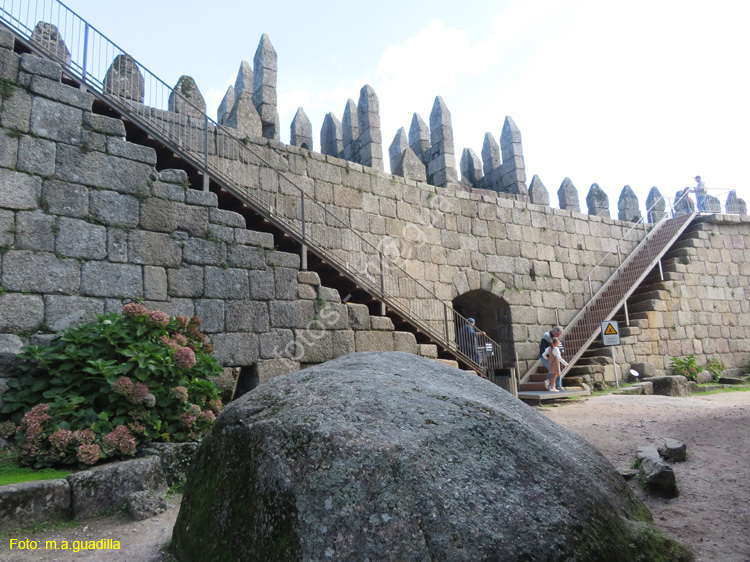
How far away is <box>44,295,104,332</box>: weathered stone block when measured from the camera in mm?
5855

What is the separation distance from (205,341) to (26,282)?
190 centimetres

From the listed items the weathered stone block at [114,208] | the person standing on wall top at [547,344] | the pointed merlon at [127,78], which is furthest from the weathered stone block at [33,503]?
the person standing on wall top at [547,344]

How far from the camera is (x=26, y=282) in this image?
5781mm

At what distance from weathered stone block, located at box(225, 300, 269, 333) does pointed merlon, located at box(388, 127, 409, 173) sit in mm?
5786

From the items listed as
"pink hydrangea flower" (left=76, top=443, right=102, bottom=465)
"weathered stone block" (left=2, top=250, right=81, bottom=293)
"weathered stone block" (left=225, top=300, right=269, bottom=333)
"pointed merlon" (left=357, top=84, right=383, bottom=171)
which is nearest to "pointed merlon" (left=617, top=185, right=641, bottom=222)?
"pointed merlon" (left=357, top=84, right=383, bottom=171)

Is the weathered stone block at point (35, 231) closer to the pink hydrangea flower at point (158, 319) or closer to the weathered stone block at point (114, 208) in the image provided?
the weathered stone block at point (114, 208)

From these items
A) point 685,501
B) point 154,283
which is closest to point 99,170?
point 154,283

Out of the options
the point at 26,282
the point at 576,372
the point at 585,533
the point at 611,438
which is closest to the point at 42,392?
the point at 26,282

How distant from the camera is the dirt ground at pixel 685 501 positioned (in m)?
3.21

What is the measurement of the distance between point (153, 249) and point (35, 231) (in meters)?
1.21

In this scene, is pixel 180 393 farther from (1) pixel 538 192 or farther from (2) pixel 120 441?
(1) pixel 538 192

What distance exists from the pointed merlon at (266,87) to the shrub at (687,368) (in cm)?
1016

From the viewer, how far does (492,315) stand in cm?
1257

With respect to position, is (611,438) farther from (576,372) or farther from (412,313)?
(576,372)
